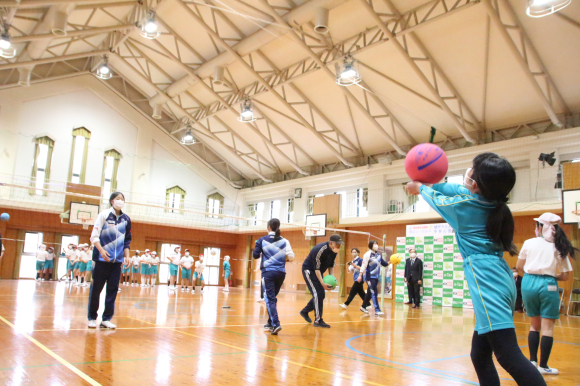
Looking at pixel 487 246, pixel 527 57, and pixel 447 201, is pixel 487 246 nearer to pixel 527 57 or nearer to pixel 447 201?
pixel 447 201

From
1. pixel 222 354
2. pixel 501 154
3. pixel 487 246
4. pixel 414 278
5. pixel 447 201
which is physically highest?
pixel 501 154

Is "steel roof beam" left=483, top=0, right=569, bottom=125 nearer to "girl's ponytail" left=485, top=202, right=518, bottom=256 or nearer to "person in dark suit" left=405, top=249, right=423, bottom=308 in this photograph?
"person in dark suit" left=405, top=249, right=423, bottom=308

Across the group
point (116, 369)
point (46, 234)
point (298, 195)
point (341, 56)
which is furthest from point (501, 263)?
point (46, 234)

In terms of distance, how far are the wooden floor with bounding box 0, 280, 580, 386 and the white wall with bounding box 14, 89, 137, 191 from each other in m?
15.9

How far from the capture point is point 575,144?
47.8ft

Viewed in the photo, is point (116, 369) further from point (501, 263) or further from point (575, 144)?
point (575, 144)

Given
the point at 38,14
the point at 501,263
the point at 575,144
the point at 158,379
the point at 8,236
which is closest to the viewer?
the point at 501,263

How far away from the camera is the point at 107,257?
17.9 ft

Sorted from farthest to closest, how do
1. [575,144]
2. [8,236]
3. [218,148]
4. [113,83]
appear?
[218,148] < [113,83] < [8,236] < [575,144]

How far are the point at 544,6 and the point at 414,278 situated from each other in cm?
914

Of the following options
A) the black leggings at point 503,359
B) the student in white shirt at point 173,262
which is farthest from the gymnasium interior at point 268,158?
the black leggings at point 503,359

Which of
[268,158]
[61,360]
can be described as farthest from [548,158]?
[61,360]

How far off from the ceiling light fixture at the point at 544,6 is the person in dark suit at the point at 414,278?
8.63 meters

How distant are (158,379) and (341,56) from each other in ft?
43.2
